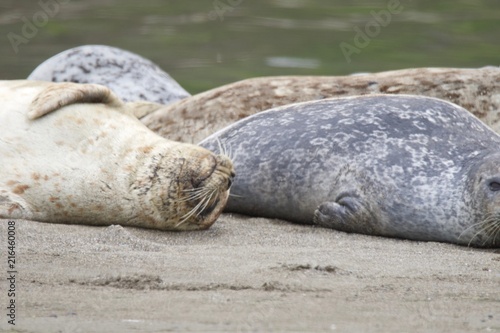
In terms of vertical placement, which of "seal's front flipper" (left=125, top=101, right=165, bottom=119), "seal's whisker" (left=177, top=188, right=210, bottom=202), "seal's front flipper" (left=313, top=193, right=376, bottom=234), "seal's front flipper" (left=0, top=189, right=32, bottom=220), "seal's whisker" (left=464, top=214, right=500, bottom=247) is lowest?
"seal's front flipper" (left=125, top=101, right=165, bottom=119)

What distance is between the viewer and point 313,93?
7504 millimetres

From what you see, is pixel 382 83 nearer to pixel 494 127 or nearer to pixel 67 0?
pixel 494 127

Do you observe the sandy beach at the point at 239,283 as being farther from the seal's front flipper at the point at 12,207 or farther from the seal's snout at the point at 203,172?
the seal's snout at the point at 203,172

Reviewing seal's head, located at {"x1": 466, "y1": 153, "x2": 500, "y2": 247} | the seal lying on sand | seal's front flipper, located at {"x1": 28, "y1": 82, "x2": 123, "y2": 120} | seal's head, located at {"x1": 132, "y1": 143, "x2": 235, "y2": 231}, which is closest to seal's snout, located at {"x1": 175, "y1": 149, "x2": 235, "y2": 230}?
seal's head, located at {"x1": 132, "y1": 143, "x2": 235, "y2": 231}

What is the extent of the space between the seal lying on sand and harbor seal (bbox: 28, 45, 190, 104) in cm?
141

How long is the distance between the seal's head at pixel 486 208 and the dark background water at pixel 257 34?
628 cm

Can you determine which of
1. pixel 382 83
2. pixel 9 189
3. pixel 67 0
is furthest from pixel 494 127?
pixel 67 0

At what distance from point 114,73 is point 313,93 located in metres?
2.38

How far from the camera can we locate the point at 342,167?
20.4ft

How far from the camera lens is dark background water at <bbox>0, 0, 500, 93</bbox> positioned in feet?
42.9

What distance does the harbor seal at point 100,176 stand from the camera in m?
5.66

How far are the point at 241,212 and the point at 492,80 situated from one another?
81.3 inches

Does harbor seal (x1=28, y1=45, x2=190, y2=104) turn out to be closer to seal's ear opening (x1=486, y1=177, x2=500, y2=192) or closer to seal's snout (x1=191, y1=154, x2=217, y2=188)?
seal's snout (x1=191, y1=154, x2=217, y2=188)

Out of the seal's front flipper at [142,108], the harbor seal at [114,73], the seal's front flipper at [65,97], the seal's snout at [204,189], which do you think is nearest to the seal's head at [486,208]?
the seal's snout at [204,189]
